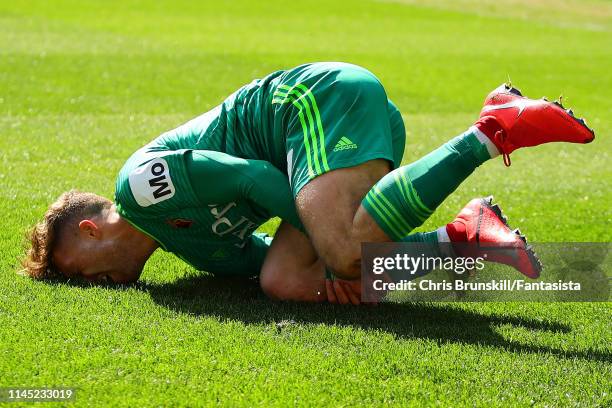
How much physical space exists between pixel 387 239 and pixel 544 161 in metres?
5.86

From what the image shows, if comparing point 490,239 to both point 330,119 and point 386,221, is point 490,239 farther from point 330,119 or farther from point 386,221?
point 330,119

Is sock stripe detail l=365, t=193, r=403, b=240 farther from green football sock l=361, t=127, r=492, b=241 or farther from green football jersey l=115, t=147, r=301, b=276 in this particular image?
green football jersey l=115, t=147, r=301, b=276

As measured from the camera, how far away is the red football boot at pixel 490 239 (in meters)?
4.87

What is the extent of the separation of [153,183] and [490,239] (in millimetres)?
1715

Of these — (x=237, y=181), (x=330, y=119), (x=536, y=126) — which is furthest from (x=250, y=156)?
(x=536, y=126)

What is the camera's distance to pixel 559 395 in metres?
3.85

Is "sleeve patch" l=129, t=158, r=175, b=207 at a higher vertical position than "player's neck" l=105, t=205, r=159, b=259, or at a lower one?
higher

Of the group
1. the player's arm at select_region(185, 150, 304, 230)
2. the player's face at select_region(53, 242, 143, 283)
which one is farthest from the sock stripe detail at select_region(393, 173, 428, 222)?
the player's face at select_region(53, 242, 143, 283)

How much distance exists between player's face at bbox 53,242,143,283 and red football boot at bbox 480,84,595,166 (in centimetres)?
212

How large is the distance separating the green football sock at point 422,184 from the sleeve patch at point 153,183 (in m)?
1.01

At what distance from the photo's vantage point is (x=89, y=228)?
211 inches

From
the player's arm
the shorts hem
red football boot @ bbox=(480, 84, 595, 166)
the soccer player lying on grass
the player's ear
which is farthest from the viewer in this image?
the player's ear

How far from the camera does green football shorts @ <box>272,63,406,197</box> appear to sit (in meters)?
4.90

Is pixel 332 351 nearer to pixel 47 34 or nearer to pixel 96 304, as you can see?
pixel 96 304
